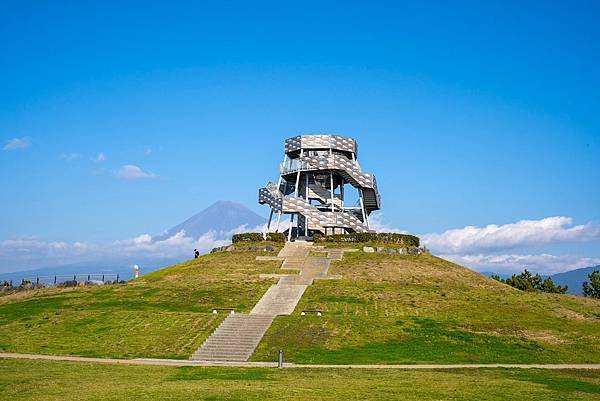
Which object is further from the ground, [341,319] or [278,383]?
[341,319]

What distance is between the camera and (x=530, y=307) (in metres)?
54.3

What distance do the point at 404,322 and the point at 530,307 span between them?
14373 mm

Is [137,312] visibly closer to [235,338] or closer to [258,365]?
[235,338]

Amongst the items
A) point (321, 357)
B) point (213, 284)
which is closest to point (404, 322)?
point (321, 357)

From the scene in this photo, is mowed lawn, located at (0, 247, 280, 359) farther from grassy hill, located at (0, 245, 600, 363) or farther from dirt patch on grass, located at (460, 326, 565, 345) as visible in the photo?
dirt patch on grass, located at (460, 326, 565, 345)

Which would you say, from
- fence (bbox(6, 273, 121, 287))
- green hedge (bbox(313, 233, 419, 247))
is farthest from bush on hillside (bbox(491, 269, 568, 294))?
fence (bbox(6, 273, 121, 287))

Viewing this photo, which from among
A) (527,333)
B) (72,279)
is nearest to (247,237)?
(72,279)

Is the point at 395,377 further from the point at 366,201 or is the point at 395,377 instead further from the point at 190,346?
the point at 366,201

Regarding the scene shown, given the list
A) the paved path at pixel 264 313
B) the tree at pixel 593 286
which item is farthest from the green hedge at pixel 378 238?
the tree at pixel 593 286

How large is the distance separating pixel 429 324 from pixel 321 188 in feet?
175

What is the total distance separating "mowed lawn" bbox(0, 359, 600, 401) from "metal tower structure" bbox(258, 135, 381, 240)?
57537mm

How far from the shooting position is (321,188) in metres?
98.2

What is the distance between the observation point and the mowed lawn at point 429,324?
39688 millimetres

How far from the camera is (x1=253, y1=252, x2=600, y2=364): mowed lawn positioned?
39688mm
